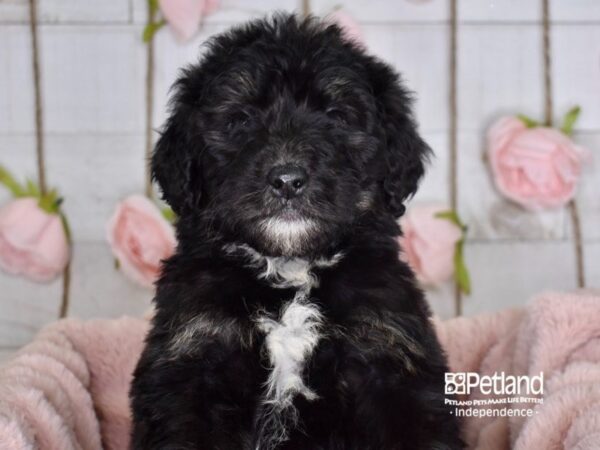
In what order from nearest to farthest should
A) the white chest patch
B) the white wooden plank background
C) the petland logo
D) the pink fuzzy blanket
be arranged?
1. the white chest patch
2. the pink fuzzy blanket
3. the petland logo
4. the white wooden plank background

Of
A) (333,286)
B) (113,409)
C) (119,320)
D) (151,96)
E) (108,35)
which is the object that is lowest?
(113,409)

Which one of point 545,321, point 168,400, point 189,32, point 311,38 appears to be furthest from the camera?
point 189,32

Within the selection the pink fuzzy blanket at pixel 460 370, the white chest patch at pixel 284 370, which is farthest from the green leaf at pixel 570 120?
the white chest patch at pixel 284 370

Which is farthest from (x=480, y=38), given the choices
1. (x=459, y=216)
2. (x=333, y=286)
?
(x=333, y=286)

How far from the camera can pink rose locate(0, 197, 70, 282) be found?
440 cm

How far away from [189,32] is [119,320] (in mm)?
1312

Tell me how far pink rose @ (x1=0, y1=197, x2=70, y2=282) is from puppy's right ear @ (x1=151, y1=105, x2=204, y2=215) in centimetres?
151

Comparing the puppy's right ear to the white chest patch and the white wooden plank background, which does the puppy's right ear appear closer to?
the white chest patch

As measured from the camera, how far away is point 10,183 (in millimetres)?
4441

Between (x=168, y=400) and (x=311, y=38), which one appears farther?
(x=311, y=38)

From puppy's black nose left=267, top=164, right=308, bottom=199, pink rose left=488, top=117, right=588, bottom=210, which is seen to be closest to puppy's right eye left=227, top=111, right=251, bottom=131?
puppy's black nose left=267, top=164, right=308, bottom=199

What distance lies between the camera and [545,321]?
136 inches

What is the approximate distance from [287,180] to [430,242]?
1.88 metres

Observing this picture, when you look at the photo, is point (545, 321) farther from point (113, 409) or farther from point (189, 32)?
point (189, 32)
